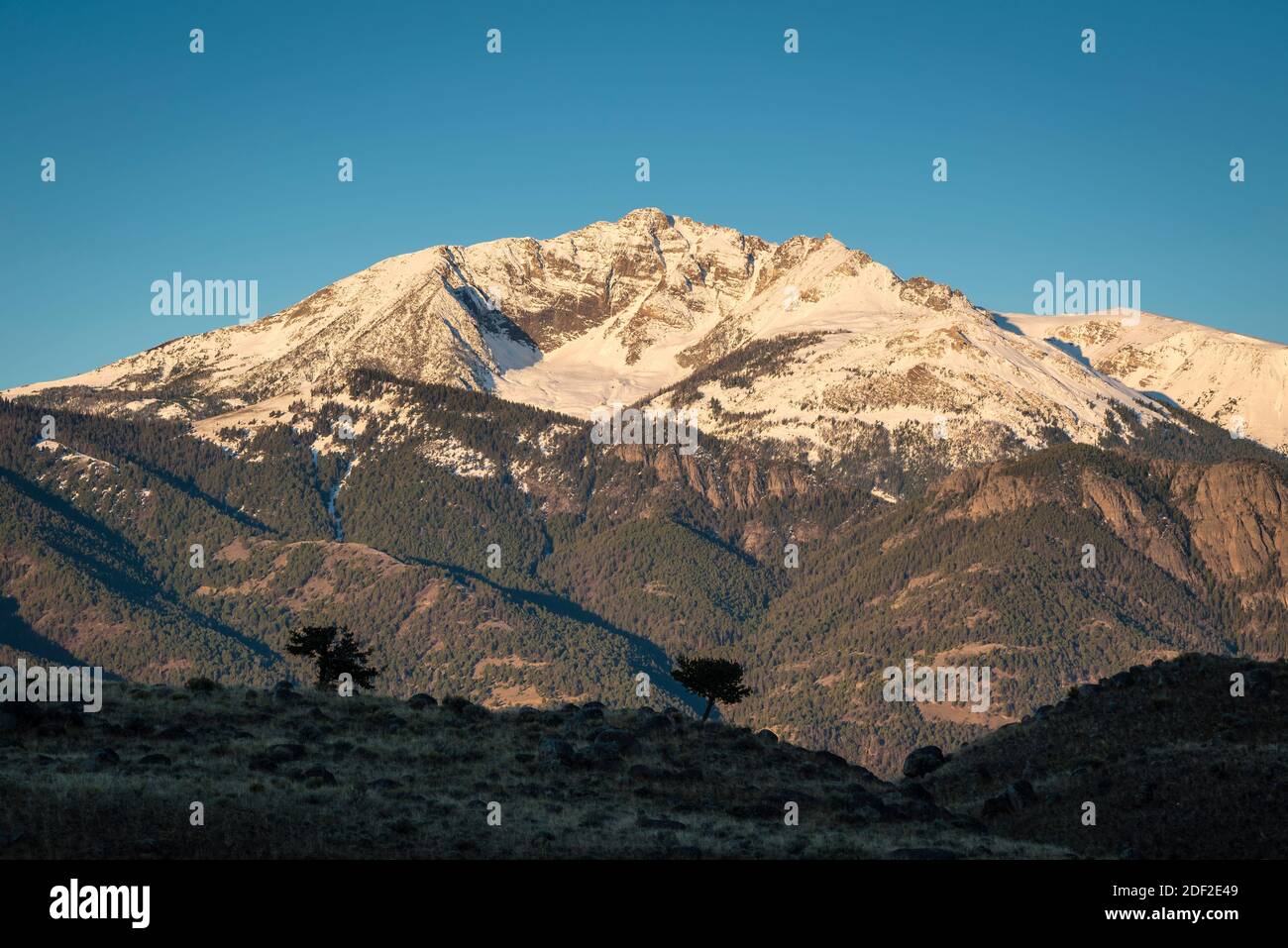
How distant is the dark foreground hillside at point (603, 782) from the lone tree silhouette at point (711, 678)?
74.5ft

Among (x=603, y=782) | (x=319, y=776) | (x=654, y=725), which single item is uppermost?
(x=654, y=725)

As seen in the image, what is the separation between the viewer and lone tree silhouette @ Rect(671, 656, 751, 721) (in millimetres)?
122625

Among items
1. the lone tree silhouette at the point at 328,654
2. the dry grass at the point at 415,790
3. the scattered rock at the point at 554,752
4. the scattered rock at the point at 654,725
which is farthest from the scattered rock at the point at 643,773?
the lone tree silhouette at the point at 328,654

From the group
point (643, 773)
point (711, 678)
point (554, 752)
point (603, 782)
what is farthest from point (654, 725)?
point (711, 678)

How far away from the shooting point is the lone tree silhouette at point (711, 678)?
12262cm

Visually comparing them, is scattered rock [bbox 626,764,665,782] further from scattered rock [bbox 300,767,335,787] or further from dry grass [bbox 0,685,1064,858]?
scattered rock [bbox 300,767,335,787]

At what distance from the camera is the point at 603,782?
80500 millimetres

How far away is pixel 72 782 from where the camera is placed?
2618 inches

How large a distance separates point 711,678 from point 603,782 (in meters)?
43.0

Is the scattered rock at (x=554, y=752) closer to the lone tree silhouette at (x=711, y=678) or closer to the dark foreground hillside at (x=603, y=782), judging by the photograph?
the dark foreground hillside at (x=603, y=782)

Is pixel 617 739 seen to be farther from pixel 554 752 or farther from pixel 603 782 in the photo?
pixel 603 782
